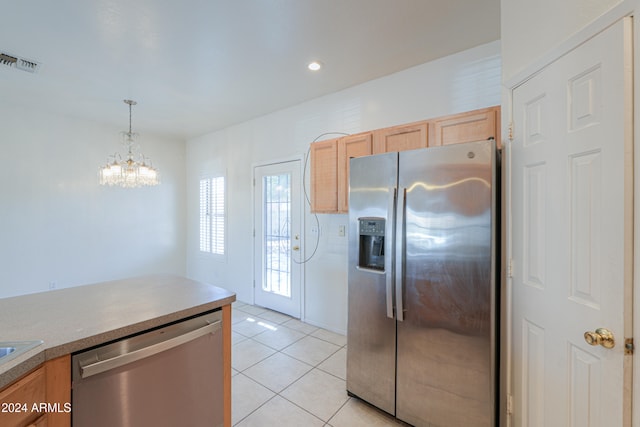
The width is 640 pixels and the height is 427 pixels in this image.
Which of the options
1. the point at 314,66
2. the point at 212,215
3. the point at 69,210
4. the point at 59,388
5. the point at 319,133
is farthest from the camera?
the point at 212,215

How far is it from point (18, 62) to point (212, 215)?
288 centimetres

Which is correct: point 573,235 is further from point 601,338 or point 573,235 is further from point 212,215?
point 212,215

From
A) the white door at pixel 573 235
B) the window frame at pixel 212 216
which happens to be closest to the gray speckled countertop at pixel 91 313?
the white door at pixel 573 235

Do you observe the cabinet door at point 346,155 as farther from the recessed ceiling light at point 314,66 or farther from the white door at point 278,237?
the white door at point 278,237

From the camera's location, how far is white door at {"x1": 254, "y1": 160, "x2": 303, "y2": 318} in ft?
12.0

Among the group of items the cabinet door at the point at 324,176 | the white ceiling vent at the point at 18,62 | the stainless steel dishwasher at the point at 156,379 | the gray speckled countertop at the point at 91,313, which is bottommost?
the stainless steel dishwasher at the point at 156,379

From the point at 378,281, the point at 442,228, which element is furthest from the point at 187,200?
the point at 442,228

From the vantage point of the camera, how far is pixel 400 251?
181cm

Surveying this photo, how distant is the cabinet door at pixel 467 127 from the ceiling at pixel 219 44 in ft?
2.29

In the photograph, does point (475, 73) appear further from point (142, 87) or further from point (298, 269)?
point (142, 87)

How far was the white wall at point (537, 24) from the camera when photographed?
1190 mm

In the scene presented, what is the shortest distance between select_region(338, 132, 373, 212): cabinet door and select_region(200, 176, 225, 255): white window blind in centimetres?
267

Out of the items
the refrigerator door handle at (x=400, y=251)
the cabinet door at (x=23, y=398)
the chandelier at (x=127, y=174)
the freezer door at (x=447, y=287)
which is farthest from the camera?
the chandelier at (x=127, y=174)

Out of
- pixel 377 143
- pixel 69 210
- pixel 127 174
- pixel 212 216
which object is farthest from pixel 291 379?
pixel 69 210
